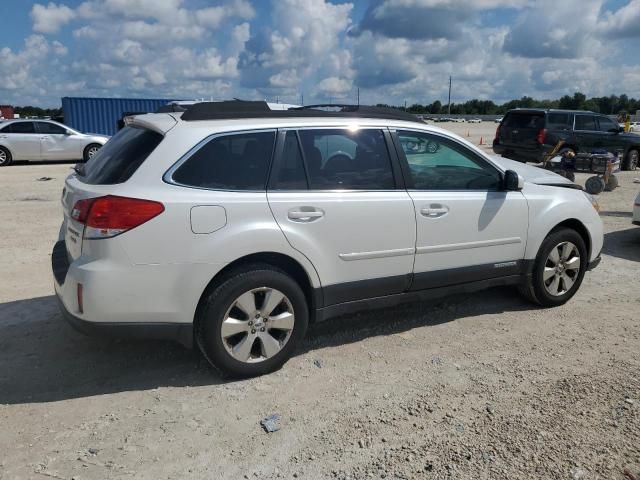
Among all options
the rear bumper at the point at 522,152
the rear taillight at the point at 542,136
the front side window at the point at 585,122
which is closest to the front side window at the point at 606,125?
the front side window at the point at 585,122

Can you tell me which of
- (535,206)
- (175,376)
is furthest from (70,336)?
(535,206)

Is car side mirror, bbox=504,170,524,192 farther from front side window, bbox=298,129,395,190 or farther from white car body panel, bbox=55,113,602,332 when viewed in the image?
front side window, bbox=298,129,395,190

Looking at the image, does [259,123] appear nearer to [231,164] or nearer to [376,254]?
[231,164]

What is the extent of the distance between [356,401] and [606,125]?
16989 millimetres

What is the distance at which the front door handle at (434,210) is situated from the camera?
13.7ft

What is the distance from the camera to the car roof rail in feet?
12.3

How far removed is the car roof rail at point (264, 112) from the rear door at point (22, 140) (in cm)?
1577

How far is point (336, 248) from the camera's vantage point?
3840mm

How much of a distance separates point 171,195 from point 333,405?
1.61m

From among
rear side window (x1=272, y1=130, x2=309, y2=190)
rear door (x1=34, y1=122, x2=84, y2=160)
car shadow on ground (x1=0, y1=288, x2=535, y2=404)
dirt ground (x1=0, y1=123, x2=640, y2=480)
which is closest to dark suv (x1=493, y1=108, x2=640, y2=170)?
dirt ground (x1=0, y1=123, x2=640, y2=480)

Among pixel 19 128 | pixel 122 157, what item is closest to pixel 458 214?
pixel 122 157

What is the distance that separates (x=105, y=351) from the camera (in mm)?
4090

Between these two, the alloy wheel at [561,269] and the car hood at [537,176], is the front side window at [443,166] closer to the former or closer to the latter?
the car hood at [537,176]

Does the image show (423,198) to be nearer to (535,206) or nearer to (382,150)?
(382,150)
